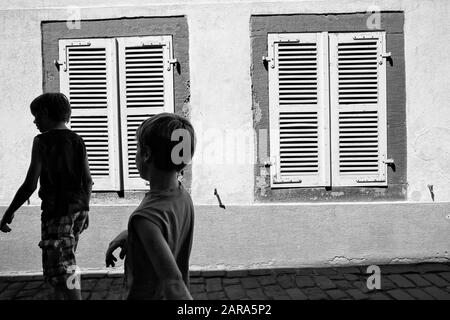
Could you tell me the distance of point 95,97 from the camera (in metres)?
4.96

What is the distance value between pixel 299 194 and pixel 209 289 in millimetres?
1596

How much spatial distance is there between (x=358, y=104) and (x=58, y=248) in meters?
3.69

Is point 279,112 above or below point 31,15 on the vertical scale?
below

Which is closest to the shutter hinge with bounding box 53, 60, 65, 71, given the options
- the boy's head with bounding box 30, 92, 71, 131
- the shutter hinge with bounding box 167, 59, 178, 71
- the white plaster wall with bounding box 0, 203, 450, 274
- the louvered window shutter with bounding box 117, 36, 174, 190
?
the louvered window shutter with bounding box 117, 36, 174, 190

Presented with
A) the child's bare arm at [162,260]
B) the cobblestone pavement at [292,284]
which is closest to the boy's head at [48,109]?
the child's bare arm at [162,260]

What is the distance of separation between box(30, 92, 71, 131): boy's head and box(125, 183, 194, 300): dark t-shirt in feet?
5.13

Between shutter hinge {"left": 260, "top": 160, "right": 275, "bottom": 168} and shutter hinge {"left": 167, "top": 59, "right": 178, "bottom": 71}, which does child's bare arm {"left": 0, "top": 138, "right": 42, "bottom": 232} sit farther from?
shutter hinge {"left": 260, "top": 160, "right": 275, "bottom": 168}

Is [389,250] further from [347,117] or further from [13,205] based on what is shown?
[13,205]

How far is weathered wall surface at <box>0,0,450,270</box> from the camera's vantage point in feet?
16.0

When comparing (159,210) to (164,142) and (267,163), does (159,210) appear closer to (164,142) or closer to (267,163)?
(164,142)

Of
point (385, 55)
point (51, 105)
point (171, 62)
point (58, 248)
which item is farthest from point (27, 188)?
point (385, 55)
